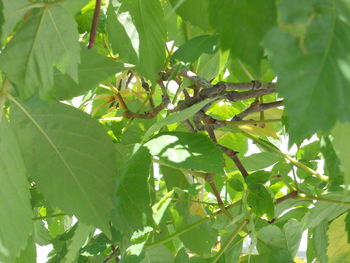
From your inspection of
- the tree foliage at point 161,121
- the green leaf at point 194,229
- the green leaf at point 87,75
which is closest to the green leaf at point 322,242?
the tree foliage at point 161,121

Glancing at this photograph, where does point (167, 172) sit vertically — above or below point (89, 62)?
below

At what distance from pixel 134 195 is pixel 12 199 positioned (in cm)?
9

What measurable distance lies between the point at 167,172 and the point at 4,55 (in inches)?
11.8

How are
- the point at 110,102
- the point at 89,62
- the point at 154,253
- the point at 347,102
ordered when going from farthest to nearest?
the point at 110,102, the point at 154,253, the point at 89,62, the point at 347,102

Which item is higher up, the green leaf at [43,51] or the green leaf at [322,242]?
the green leaf at [43,51]

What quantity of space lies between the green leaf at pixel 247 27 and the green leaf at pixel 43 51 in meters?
0.12

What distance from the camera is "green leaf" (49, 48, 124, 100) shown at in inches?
17.6

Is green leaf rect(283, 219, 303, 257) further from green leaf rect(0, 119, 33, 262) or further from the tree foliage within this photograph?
green leaf rect(0, 119, 33, 262)

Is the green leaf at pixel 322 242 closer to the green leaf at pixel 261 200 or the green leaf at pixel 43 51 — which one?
the green leaf at pixel 261 200

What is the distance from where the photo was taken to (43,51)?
1.09ft

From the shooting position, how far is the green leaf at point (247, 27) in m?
0.22

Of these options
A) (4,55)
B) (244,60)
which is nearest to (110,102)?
(4,55)

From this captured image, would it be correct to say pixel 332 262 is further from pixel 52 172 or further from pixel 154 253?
pixel 52 172

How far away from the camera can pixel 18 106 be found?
44 cm
